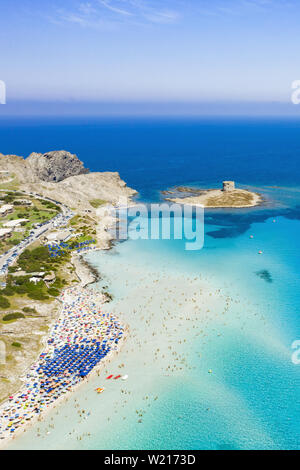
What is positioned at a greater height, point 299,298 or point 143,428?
point 299,298

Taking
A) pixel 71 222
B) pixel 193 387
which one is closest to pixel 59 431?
pixel 193 387

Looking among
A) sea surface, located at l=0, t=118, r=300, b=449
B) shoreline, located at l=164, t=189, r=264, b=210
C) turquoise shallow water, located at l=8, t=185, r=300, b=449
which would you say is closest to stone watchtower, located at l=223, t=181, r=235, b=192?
shoreline, located at l=164, t=189, r=264, b=210

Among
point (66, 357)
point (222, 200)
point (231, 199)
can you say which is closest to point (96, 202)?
point (222, 200)

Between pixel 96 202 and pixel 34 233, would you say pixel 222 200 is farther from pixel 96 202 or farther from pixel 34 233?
pixel 34 233

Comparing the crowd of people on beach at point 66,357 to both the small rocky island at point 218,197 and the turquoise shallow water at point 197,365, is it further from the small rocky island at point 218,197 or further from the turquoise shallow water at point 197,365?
the small rocky island at point 218,197

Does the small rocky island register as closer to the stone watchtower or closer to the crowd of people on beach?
the stone watchtower

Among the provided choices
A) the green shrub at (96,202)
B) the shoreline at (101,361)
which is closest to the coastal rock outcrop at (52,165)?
the green shrub at (96,202)

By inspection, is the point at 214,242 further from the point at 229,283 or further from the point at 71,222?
the point at 71,222

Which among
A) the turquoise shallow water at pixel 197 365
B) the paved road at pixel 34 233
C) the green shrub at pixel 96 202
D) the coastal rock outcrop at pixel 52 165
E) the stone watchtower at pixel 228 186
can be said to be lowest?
the turquoise shallow water at pixel 197 365
